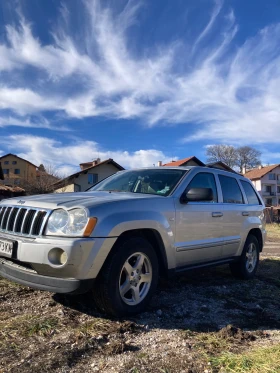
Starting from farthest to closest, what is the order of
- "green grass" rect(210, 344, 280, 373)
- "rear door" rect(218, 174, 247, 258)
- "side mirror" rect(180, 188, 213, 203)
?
"rear door" rect(218, 174, 247, 258) → "side mirror" rect(180, 188, 213, 203) → "green grass" rect(210, 344, 280, 373)

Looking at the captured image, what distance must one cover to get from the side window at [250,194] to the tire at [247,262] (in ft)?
2.19

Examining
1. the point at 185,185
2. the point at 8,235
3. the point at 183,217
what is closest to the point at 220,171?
the point at 185,185

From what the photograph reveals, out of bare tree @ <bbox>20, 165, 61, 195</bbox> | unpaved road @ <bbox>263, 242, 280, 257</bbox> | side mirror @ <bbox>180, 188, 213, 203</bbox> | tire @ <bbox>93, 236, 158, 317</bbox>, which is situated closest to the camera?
tire @ <bbox>93, 236, 158, 317</bbox>

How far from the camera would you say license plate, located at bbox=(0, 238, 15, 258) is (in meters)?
3.19

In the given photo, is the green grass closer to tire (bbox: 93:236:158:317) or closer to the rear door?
tire (bbox: 93:236:158:317)

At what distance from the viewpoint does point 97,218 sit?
121 inches

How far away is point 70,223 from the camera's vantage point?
3.05 metres

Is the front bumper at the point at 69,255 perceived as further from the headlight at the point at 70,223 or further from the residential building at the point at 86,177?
the residential building at the point at 86,177

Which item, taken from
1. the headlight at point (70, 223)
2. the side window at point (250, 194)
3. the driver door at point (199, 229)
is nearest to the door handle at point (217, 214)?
the driver door at point (199, 229)

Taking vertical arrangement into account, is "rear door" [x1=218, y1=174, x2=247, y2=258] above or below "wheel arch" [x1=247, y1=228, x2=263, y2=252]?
above

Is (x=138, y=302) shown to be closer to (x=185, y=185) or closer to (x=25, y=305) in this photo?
(x=25, y=305)

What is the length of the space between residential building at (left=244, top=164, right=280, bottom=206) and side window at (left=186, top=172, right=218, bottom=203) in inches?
2699

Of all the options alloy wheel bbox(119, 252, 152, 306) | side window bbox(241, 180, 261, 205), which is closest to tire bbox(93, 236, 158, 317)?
alloy wheel bbox(119, 252, 152, 306)

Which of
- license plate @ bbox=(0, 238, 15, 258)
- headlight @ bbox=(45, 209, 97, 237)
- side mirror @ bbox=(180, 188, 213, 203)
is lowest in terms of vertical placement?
license plate @ bbox=(0, 238, 15, 258)
